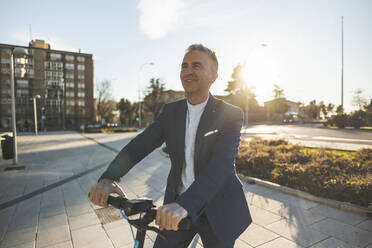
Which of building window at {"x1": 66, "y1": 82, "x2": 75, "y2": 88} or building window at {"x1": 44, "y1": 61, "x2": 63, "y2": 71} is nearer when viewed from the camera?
building window at {"x1": 44, "y1": 61, "x2": 63, "y2": 71}

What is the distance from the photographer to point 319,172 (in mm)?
5125

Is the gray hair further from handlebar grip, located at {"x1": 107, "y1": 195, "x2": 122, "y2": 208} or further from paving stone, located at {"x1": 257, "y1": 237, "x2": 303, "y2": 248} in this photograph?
paving stone, located at {"x1": 257, "y1": 237, "x2": 303, "y2": 248}

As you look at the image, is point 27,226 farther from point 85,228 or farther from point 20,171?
point 20,171

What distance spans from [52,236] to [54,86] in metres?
68.9

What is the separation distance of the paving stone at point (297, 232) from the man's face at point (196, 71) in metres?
2.76

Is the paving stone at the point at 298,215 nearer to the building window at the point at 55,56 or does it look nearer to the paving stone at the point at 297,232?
the paving stone at the point at 297,232

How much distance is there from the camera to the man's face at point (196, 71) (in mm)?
1464

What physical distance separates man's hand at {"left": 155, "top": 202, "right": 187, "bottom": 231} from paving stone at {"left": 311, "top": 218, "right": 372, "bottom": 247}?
3.12 m

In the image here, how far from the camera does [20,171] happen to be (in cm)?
746

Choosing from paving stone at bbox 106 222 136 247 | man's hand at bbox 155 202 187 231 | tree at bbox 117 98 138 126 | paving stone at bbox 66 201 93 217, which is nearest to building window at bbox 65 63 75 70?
Result: tree at bbox 117 98 138 126

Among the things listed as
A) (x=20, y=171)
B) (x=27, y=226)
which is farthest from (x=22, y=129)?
(x=27, y=226)

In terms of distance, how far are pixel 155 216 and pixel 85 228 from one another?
10.2 ft

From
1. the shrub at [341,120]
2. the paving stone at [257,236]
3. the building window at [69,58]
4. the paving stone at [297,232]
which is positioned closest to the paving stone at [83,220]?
the paving stone at [257,236]

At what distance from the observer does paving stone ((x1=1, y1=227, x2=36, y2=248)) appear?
3.06 meters
